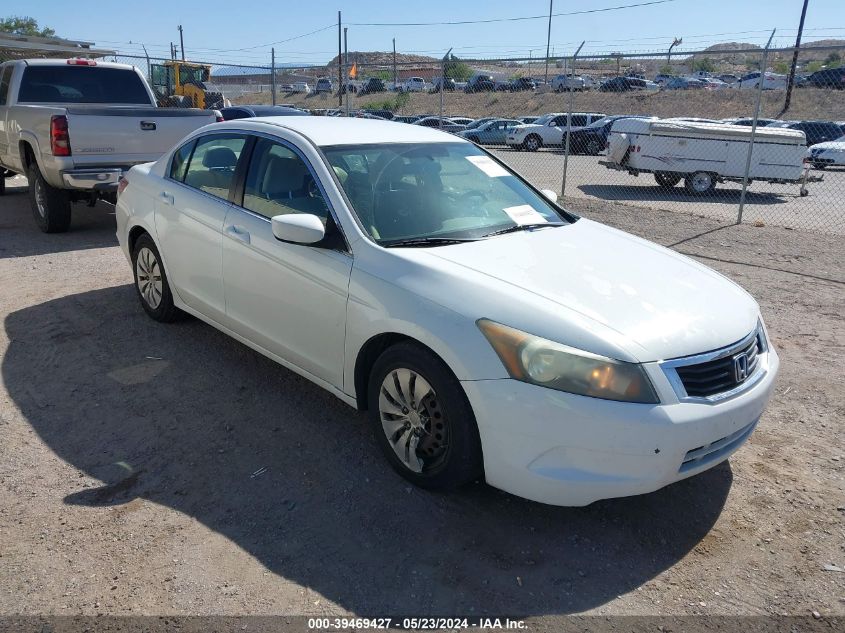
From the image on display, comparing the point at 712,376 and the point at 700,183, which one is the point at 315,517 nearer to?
the point at 712,376

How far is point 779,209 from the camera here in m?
14.5

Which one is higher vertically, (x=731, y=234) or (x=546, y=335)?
(x=546, y=335)

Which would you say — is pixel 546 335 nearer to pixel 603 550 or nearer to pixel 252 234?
pixel 603 550

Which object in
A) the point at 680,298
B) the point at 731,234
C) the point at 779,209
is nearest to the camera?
the point at 680,298

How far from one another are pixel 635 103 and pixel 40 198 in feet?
118

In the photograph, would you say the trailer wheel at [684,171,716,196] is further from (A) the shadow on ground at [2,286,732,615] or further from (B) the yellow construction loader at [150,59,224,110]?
(B) the yellow construction loader at [150,59,224,110]

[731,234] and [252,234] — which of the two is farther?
[731,234]

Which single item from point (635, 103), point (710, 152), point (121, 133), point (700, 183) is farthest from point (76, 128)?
point (635, 103)

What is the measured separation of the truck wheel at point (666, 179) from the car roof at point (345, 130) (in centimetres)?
1294

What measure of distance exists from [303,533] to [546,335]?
4.47ft

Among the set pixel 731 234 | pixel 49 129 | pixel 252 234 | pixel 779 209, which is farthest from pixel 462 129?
pixel 252 234

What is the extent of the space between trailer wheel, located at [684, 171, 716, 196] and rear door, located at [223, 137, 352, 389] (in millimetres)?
13579

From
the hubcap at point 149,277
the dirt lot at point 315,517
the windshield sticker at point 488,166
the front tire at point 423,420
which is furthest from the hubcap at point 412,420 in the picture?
the hubcap at point 149,277

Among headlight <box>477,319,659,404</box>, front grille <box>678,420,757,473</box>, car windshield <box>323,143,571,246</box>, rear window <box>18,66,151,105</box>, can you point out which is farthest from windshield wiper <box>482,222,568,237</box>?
rear window <box>18,66,151,105</box>
